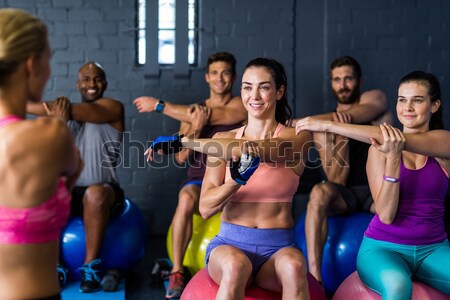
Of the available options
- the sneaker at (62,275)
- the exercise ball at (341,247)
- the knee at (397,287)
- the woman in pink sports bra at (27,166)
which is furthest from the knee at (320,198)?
the woman in pink sports bra at (27,166)

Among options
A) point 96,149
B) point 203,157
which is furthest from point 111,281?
point 203,157

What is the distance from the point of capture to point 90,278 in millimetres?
3955

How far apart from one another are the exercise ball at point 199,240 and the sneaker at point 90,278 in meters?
0.58

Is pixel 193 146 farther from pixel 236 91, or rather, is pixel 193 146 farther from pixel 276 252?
pixel 236 91

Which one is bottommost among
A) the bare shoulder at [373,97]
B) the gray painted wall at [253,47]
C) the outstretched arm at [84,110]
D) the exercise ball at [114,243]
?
the exercise ball at [114,243]

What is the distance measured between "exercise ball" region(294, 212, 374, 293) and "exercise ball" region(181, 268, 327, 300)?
3.66 feet

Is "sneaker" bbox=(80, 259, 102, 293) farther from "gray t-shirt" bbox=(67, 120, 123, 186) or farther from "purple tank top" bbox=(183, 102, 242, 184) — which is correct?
"purple tank top" bbox=(183, 102, 242, 184)

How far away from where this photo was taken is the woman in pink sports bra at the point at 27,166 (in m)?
1.61

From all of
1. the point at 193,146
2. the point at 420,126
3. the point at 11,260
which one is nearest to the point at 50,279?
the point at 11,260

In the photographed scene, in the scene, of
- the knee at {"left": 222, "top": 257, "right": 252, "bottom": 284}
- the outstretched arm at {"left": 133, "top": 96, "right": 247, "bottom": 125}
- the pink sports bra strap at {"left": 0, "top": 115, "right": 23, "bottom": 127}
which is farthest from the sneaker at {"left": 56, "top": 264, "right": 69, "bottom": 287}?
the pink sports bra strap at {"left": 0, "top": 115, "right": 23, "bottom": 127}

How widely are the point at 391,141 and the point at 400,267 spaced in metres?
0.54

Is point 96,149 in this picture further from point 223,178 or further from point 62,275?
point 223,178

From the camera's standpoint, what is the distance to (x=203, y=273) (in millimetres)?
2824

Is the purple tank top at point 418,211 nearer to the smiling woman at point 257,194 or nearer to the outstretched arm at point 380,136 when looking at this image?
the outstretched arm at point 380,136
